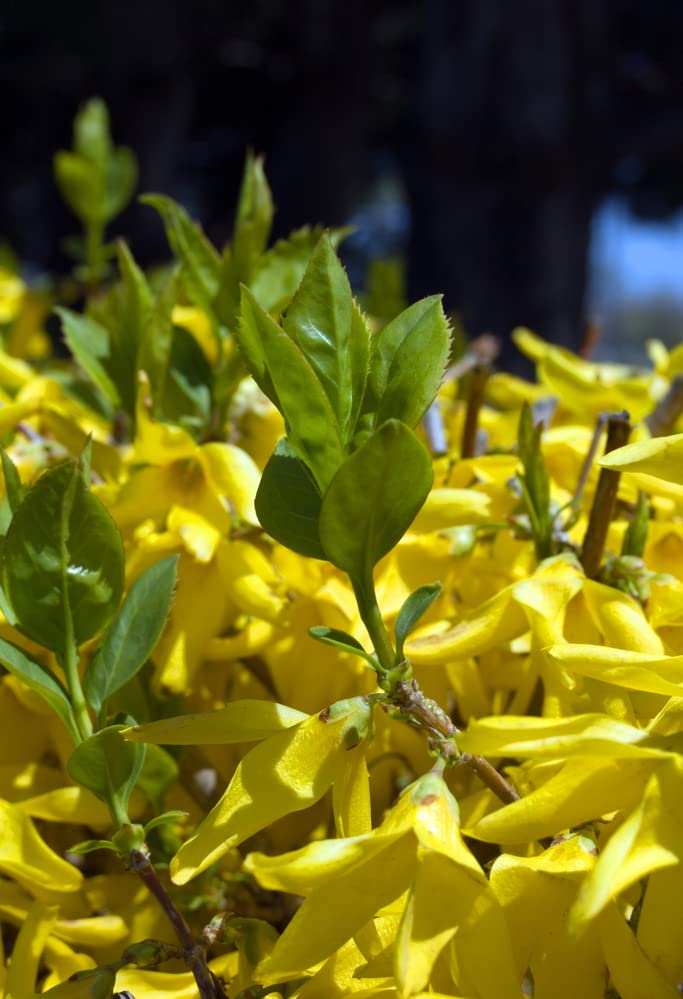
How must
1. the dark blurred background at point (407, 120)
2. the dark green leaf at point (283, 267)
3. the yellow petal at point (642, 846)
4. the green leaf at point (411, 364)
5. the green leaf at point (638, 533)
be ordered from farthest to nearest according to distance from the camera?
the dark blurred background at point (407, 120)
the dark green leaf at point (283, 267)
the green leaf at point (638, 533)
the green leaf at point (411, 364)
the yellow petal at point (642, 846)

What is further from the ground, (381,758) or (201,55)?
(201,55)

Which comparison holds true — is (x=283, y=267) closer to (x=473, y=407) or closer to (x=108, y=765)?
(x=473, y=407)

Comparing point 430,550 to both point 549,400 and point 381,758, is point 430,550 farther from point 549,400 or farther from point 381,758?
point 549,400

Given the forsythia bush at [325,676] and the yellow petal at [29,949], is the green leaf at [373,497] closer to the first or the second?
the forsythia bush at [325,676]

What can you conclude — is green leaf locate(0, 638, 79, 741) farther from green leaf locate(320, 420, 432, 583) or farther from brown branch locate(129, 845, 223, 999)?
green leaf locate(320, 420, 432, 583)

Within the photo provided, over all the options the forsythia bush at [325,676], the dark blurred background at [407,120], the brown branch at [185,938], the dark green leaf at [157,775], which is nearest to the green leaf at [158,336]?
the forsythia bush at [325,676]

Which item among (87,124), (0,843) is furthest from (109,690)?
(87,124)

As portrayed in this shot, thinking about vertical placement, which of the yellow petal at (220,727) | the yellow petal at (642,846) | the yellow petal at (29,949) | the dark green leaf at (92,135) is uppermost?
the dark green leaf at (92,135)
